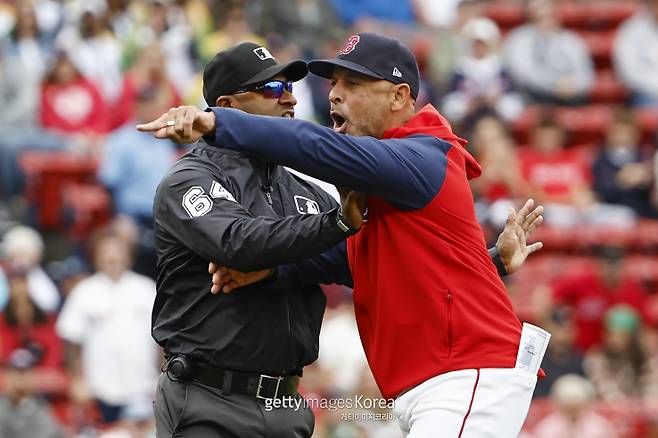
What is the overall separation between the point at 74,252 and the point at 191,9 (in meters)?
3.59

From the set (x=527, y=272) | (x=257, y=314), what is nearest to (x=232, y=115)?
(x=257, y=314)

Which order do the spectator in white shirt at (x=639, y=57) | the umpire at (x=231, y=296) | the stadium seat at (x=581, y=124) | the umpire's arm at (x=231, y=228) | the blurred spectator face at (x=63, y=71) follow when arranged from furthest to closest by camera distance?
the spectator in white shirt at (x=639, y=57) → the stadium seat at (x=581, y=124) → the blurred spectator face at (x=63, y=71) → the umpire at (x=231, y=296) → the umpire's arm at (x=231, y=228)

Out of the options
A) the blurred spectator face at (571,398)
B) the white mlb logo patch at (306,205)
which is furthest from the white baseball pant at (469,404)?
the blurred spectator face at (571,398)

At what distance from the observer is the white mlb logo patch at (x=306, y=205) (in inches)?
217

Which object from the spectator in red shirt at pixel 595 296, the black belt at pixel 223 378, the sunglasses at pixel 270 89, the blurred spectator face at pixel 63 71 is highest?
the sunglasses at pixel 270 89

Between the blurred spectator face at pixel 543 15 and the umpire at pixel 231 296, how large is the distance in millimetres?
9859

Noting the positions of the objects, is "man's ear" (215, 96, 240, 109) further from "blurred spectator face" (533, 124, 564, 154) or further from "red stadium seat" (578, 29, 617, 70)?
"red stadium seat" (578, 29, 617, 70)

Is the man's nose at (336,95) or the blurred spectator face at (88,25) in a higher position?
the man's nose at (336,95)

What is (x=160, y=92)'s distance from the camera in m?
11.8

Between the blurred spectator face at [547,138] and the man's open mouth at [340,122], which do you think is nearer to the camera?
the man's open mouth at [340,122]

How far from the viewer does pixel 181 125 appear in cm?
445

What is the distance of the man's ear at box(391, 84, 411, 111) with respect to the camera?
16.7 ft

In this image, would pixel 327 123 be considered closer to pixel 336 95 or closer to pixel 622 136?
pixel 622 136

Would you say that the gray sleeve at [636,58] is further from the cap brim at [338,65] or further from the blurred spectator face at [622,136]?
the cap brim at [338,65]
